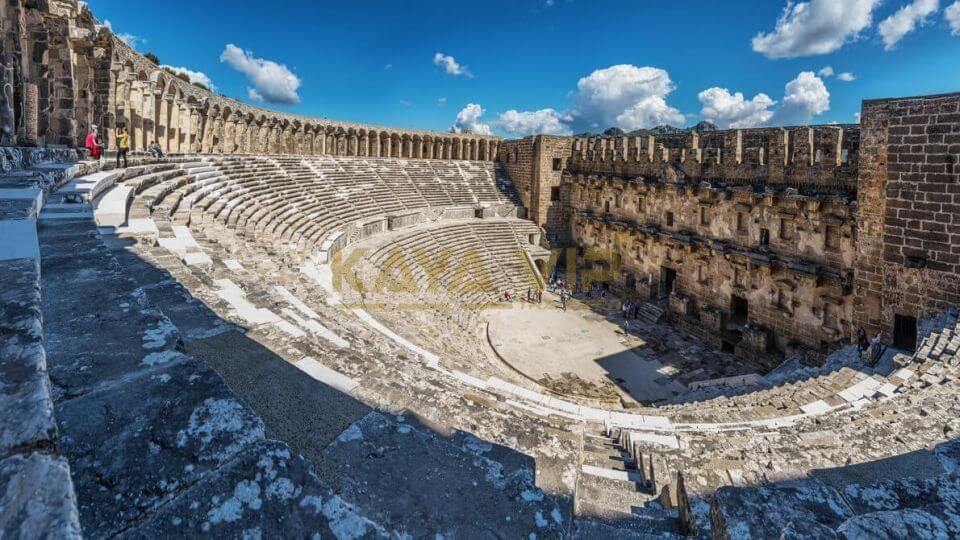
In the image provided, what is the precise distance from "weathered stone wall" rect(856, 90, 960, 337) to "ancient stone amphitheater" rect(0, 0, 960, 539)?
0.05 metres

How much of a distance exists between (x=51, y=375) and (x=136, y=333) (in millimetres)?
456

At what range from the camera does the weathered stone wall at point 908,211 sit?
10211 mm

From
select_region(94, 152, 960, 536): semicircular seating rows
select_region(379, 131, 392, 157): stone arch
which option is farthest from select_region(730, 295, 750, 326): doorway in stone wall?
select_region(379, 131, 392, 157): stone arch

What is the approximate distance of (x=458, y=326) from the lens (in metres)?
16.1

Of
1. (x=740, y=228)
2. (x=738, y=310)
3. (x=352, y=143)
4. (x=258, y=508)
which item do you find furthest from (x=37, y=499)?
(x=352, y=143)

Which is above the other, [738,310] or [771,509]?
[771,509]

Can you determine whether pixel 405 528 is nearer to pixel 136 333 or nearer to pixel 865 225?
pixel 136 333

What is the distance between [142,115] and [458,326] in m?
13.9

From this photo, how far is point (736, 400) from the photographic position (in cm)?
921

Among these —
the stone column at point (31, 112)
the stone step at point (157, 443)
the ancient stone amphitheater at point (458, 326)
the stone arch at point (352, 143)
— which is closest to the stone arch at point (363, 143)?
the stone arch at point (352, 143)

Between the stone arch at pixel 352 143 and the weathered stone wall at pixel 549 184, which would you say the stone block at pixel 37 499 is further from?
the stone arch at pixel 352 143

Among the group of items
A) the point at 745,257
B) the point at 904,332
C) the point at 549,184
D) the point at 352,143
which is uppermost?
the point at 352,143

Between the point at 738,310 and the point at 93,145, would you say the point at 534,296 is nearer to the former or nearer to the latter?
the point at 738,310

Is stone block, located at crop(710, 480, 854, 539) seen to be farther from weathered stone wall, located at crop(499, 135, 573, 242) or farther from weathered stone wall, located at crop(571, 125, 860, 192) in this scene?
weathered stone wall, located at crop(499, 135, 573, 242)
